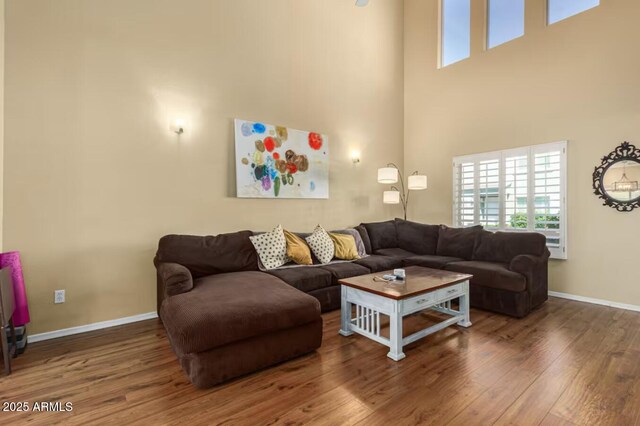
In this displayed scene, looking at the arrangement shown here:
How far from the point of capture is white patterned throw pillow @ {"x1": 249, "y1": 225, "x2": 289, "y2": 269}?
351cm

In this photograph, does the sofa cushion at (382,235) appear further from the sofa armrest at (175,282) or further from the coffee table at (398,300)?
the sofa armrest at (175,282)

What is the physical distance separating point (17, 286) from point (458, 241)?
4705mm

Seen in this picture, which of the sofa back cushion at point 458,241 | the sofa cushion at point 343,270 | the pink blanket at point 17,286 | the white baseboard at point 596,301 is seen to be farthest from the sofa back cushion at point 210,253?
the white baseboard at point 596,301

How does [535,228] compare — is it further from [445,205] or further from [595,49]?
[595,49]

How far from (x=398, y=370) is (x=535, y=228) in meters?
3.18

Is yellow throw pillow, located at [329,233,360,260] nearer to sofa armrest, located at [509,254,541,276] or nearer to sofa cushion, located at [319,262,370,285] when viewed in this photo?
sofa cushion, located at [319,262,370,285]

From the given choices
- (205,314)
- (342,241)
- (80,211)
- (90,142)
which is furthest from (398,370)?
(90,142)

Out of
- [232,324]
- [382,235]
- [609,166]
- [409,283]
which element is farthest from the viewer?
[382,235]

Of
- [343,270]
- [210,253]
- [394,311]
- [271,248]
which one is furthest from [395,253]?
[210,253]

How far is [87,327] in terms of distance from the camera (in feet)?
9.48

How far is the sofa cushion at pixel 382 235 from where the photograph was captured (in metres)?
4.79

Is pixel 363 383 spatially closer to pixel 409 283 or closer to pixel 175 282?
pixel 409 283

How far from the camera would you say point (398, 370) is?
84.6 inches

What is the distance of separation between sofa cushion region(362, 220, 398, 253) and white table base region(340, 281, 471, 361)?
1.77 m
